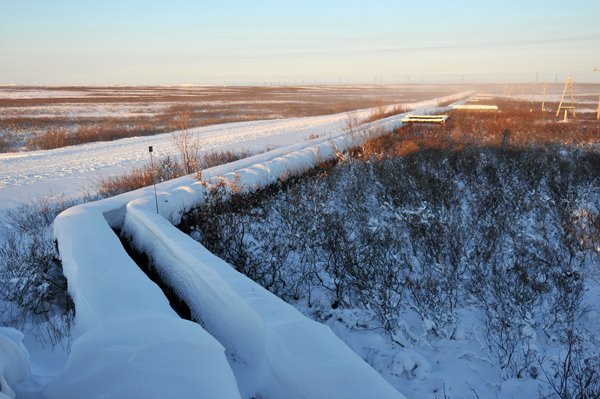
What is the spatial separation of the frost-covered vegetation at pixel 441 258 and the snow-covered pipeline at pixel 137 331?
1202 mm

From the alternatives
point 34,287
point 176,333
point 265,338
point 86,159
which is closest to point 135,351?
point 176,333

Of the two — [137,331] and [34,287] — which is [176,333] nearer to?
[137,331]

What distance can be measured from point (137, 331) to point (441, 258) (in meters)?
4.15

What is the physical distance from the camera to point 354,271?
5016 mm

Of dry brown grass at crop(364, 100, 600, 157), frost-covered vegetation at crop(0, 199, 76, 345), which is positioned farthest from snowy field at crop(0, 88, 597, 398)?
dry brown grass at crop(364, 100, 600, 157)

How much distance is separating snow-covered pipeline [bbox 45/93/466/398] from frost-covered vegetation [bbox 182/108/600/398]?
1202mm

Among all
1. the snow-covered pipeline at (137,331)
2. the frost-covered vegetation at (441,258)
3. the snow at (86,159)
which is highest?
the snow-covered pipeline at (137,331)

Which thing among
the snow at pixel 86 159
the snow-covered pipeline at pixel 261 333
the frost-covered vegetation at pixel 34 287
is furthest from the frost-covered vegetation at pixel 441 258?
the snow at pixel 86 159

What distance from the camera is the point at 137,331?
2406 mm

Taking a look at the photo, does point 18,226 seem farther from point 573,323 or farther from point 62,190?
point 573,323

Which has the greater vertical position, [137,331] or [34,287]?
[137,331]

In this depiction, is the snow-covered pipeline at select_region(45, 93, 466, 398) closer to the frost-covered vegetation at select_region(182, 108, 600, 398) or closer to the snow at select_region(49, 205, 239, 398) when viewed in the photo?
the snow at select_region(49, 205, 239, 398)

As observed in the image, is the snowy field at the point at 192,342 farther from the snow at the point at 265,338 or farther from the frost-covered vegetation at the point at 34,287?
the frost-covered vegetation at the point at 34,287

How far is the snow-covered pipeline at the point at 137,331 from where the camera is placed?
191cm
